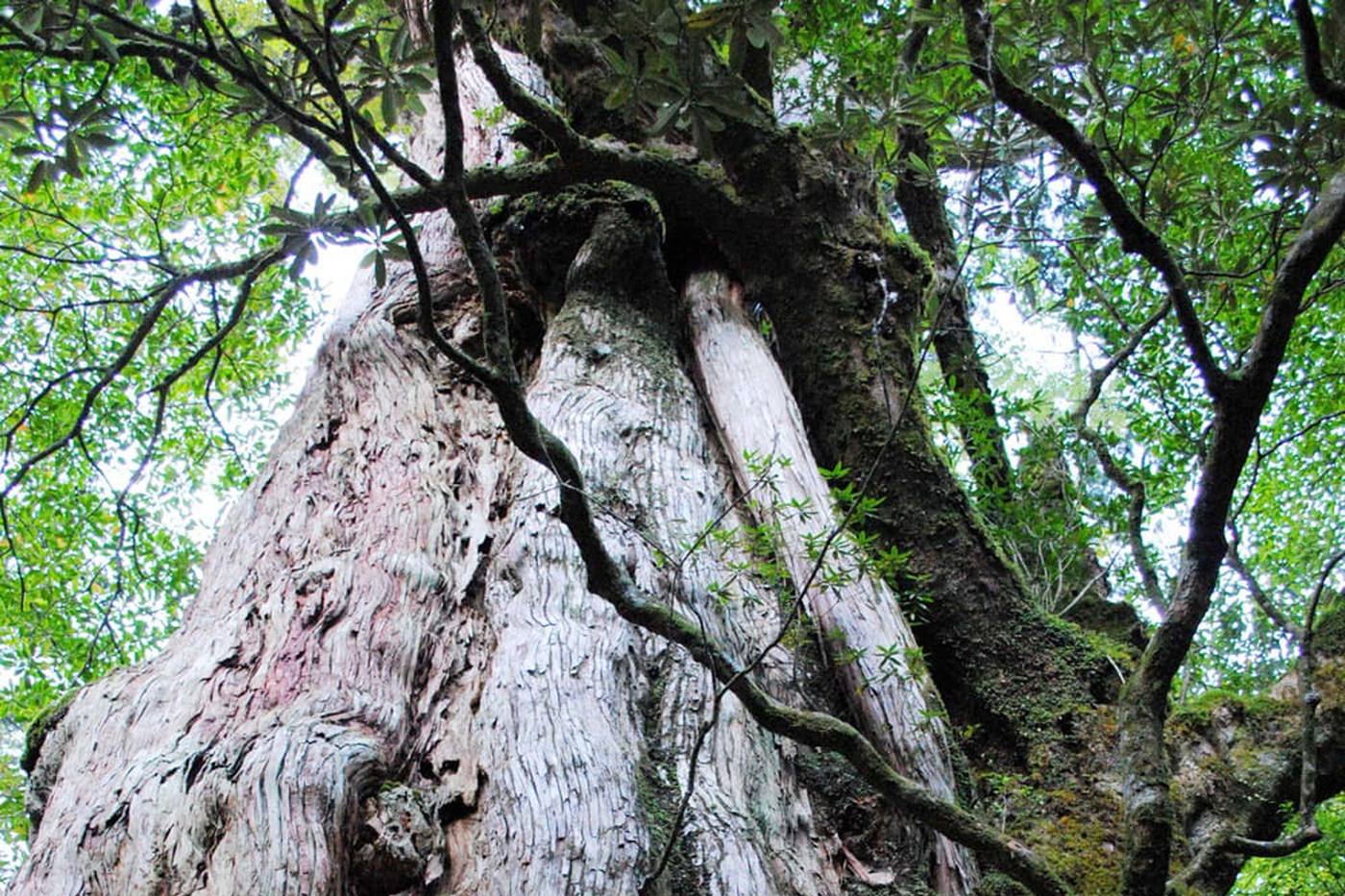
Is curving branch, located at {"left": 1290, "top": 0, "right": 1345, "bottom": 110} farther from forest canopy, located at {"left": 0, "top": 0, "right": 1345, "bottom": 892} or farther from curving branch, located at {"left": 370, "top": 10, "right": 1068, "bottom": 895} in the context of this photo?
curving branch, located at {"left": 370, "top": 10, "right": 1068, "bottom": 895}

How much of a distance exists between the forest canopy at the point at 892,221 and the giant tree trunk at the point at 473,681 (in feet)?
1.96

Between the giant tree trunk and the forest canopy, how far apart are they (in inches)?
23.5

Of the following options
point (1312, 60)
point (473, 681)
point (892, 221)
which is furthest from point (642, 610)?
point (892, 221)

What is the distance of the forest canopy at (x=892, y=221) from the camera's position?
8.29 feet

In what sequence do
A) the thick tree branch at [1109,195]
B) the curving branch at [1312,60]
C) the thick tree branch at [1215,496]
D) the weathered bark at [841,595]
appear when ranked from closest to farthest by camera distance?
the thick tree branch at [1215,496] → the thick tree branch at [1109,195] → the curving branch at [1312,60] → the weathered bark at [841,595]

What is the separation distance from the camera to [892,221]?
16.7 ft

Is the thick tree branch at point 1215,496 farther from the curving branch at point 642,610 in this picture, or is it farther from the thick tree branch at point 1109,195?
the curving branch at point 642,610

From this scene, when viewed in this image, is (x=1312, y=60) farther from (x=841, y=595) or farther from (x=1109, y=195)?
(x=841, y=595)

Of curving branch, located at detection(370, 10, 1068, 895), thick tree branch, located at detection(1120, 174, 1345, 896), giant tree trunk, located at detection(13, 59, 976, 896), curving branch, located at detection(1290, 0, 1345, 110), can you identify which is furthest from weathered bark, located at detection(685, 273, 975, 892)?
curving branch, located at detection(1290, 0, 1345, 110)

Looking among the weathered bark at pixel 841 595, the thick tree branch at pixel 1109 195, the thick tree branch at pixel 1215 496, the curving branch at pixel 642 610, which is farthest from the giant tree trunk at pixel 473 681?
the thick tree branch at pixel 1109 195

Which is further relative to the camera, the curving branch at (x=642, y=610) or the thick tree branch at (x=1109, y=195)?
the thick tree branch at (x=1109, y=195)

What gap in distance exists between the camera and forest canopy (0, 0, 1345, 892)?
2.53 m

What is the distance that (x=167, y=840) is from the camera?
2.10 m

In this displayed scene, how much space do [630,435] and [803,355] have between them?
953 mm
